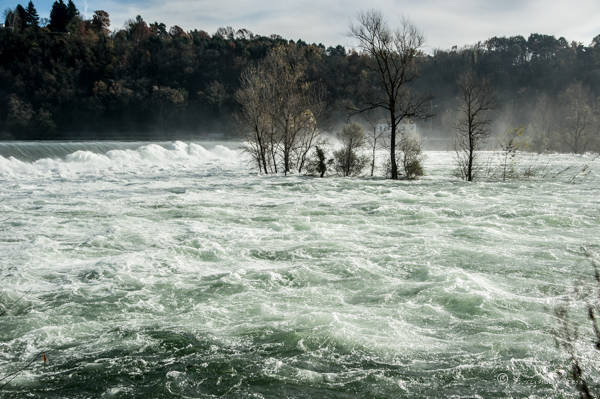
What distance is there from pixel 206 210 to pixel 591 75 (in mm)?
110383

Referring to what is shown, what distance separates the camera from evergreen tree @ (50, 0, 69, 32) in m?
100

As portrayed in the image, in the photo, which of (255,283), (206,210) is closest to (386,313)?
(255,283)

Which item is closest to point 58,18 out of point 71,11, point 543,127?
point 71,11

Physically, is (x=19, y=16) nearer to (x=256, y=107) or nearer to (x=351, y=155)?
(x=256, y=107)

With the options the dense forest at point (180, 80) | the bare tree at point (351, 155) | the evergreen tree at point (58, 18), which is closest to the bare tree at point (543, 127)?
the dense forest at point (180, 80)

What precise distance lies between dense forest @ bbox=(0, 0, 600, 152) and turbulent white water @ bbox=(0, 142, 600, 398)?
5141 cm

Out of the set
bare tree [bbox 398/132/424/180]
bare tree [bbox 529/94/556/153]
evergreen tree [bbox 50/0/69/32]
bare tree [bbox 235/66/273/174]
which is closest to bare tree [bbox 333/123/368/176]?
bare tree [bbox 398/132/424/180]

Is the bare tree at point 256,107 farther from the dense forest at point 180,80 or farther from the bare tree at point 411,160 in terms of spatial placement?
the dense forest at point 180,80

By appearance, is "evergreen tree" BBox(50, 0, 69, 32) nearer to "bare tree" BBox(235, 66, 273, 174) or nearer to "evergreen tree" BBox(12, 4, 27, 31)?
"evergreen tree" BBox(12, 4, 27, 31)

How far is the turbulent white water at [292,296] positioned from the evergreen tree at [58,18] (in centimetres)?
9804

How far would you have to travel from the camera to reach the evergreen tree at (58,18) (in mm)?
100188

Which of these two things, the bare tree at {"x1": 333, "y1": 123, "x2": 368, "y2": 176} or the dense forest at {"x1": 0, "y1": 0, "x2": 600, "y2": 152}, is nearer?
the bare tree at {"x1": 333, "y1": 123, "x2": 368, "y2": 176}

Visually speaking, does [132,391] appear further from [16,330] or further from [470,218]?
[470,218]

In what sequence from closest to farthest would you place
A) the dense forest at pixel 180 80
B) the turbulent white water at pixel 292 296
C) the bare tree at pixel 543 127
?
the turbulent white water at pixel 292 296 → the bare tree at pixel 543 127 → the dense forest at pixel 180 80
